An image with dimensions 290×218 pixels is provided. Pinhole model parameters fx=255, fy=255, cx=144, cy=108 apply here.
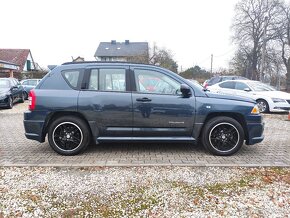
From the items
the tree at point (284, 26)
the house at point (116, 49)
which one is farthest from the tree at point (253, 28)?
the house at point (116, 49)

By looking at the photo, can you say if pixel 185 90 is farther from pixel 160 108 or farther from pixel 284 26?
pixel 284 26

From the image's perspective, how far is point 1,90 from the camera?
39.7 feet

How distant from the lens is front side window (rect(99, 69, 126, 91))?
4879 millimetres

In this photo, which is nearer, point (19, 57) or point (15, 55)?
point (19, 57)

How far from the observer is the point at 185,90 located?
4.76 m

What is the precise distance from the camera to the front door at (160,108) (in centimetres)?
478

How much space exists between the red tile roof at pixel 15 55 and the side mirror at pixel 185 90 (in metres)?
42.1

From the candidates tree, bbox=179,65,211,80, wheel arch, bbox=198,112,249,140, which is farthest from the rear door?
tree, bbox=179,65,211,80

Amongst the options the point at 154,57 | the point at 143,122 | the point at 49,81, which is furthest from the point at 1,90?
the point at 154,57

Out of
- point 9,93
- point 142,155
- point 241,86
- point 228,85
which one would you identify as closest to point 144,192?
point 142,155

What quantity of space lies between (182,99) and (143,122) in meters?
0.86

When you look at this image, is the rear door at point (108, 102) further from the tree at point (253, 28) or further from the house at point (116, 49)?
the house at point (116, 49)

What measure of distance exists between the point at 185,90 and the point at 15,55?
4519 cm

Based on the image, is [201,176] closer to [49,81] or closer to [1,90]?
[49,81]
